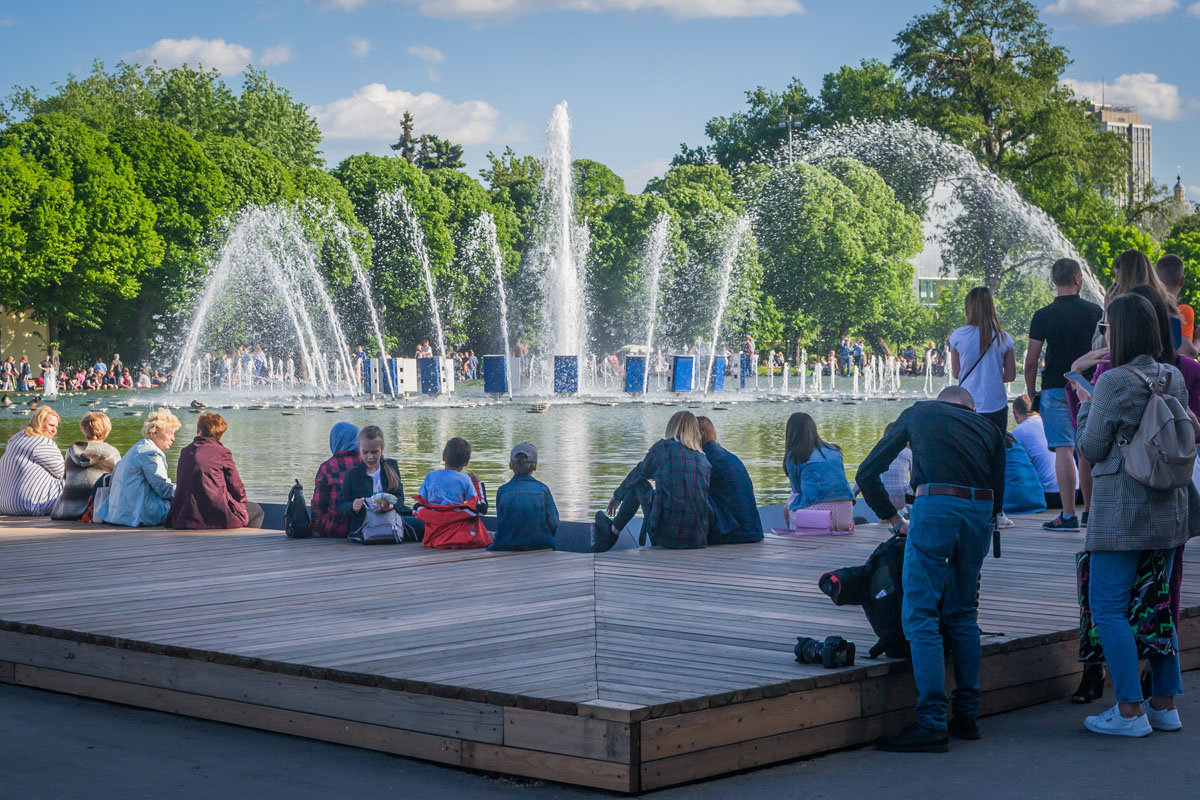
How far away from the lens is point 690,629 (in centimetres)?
665

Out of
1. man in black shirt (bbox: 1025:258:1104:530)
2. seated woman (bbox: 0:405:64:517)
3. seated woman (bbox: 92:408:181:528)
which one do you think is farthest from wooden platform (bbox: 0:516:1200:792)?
seated woman (bbox: 0:405:64:517)

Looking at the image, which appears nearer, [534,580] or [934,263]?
[534,580]

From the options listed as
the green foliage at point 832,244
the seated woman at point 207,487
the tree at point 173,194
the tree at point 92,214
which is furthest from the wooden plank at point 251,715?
the green foliage at point 832,244

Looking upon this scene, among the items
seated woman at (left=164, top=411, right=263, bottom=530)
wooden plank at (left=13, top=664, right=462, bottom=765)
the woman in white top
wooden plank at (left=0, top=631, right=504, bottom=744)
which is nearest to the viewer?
wooden plank at (left=0, top=631, right=504, bottom=744)

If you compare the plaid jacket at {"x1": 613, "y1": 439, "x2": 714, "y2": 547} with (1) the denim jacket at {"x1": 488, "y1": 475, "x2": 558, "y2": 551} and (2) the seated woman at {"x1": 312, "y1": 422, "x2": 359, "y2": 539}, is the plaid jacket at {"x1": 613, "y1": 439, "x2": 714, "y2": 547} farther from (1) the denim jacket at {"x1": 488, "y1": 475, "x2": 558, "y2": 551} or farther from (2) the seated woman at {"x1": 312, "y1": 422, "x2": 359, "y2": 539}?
(2) the seated woman at {"x1": 312, "y1": 422, "x2": 359, "y2": 539}

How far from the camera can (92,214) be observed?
174 feet

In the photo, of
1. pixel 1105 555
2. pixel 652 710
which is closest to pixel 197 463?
pixel 652 710

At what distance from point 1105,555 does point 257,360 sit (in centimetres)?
5057

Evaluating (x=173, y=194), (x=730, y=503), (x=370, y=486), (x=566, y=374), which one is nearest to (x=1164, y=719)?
(x=730, y=503)

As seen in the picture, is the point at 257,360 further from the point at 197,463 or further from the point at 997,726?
the point at 997,726

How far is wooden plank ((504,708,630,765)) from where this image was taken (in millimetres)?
5012

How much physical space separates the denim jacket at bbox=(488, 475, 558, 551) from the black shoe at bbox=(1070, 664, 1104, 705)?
4.05 m

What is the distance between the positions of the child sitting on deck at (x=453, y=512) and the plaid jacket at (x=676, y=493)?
1092mm

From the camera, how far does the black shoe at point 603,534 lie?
9344 mm
